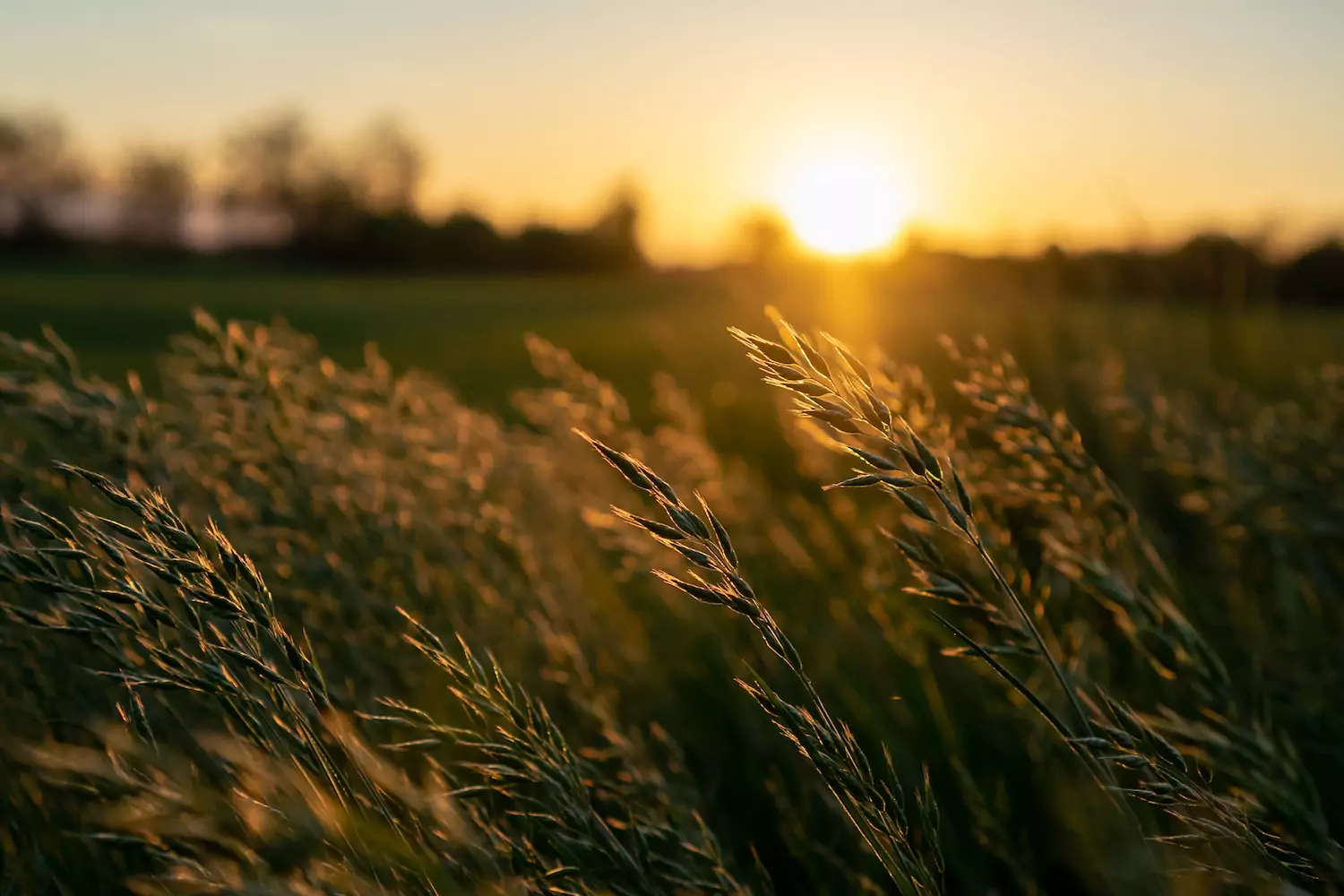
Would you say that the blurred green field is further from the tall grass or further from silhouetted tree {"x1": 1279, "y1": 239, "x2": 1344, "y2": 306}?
the tall grass

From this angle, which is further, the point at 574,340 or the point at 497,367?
the point at 574,340

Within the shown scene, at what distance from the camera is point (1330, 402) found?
3061 millimetres

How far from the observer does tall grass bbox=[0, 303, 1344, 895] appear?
3.48 feet

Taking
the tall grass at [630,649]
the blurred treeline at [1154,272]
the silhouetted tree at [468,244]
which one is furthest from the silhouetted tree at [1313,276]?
the silhouetted tree at [468,244]

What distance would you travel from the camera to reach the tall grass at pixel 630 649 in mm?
1062

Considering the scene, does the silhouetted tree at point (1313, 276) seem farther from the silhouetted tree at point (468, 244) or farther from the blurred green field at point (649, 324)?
the silhouetted tree at point (468, 244)

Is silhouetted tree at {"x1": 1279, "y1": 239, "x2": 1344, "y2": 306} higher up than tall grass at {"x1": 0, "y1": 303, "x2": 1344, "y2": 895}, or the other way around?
silhouetted tree at {"x1": 1279, "y1": 239, "x2": 1344, "y2": 306}

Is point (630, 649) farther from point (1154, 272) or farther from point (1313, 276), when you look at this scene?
point (1313, 276)

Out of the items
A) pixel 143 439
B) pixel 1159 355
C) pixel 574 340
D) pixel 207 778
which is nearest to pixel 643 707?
pixel 207 778

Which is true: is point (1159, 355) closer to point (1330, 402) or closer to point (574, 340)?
point (1330, 402)

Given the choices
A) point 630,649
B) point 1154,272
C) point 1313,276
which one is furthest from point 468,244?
point 630,649

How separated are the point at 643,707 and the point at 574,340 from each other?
22.2 m

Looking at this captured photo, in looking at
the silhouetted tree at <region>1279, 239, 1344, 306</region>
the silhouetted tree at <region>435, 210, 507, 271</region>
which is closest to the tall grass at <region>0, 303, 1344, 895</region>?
the silhouetted tree at <region>1279, 239, 1344, 306</region>

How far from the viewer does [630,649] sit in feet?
7.81
